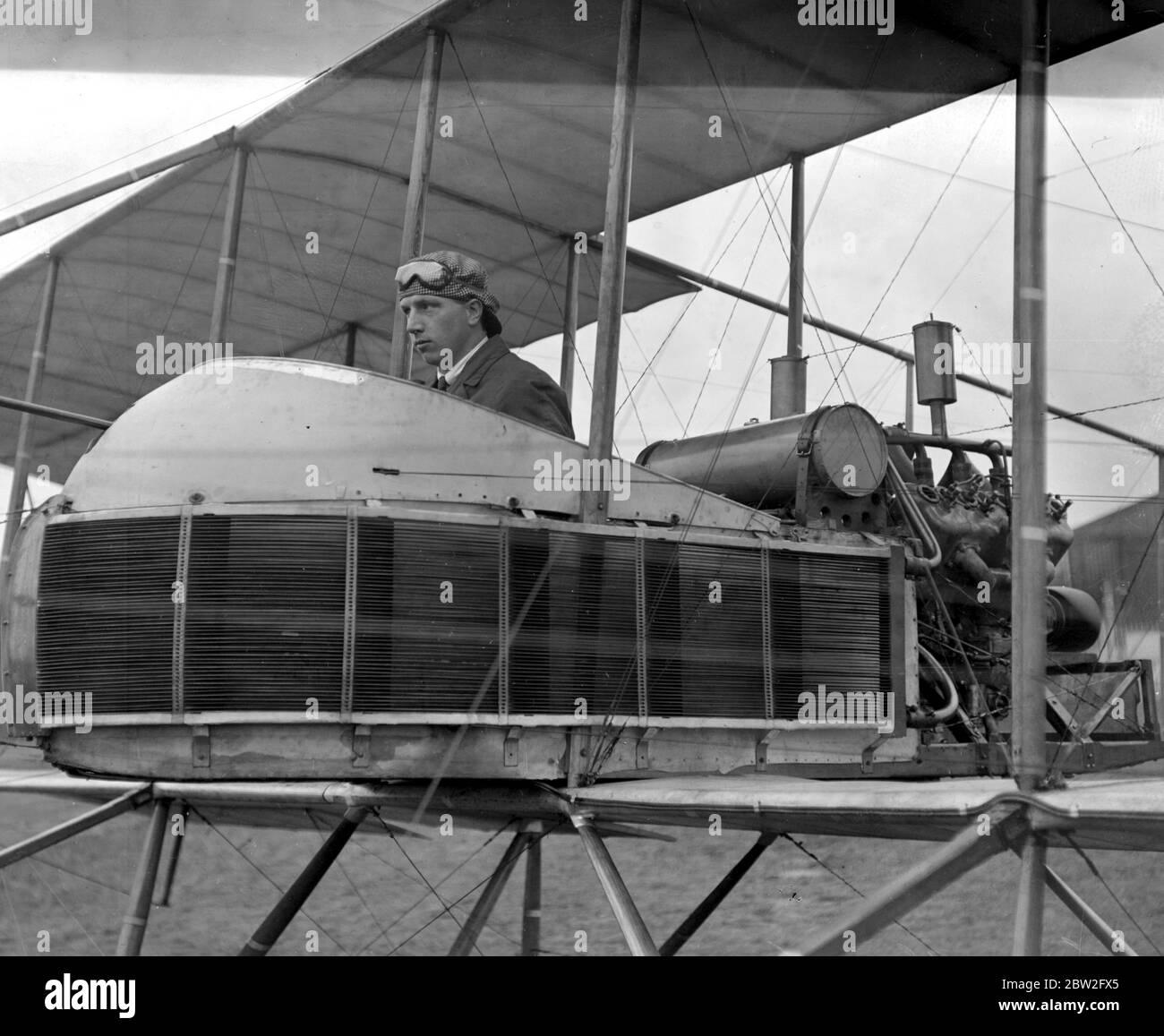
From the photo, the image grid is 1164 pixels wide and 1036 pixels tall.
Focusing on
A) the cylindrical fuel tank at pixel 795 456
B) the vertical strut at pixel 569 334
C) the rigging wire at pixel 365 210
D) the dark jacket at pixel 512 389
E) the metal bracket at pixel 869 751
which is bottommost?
the metal bracket at pixel 869 751

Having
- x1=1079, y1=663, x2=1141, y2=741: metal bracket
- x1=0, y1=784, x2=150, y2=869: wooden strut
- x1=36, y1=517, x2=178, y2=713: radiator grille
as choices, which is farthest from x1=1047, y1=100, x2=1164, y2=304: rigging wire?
x1=0, y1=784, x2=150, y2=869: wooden strut

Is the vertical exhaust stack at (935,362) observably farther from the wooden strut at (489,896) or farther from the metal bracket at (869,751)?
the wooden strut at (489,896)

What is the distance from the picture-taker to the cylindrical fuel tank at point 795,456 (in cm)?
548

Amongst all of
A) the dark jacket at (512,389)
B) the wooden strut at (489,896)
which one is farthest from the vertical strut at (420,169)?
the wooden strut at (489,896)

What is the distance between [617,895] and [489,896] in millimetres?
2648

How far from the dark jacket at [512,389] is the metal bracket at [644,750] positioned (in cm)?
112

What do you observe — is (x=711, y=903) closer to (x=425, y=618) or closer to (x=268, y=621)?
(x=425, y=618)

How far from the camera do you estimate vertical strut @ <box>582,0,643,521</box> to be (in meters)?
4.82

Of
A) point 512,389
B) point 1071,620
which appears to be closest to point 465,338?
point 512,389

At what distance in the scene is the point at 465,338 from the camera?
209 inches

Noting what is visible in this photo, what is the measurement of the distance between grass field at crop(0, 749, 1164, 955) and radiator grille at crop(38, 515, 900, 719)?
0.93m

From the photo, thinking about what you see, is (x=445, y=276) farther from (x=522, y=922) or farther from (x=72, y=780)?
(x=522, y=922)

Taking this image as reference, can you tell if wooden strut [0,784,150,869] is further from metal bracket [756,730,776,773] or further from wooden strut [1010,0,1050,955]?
wooden strut [1010,0,1050,955]
